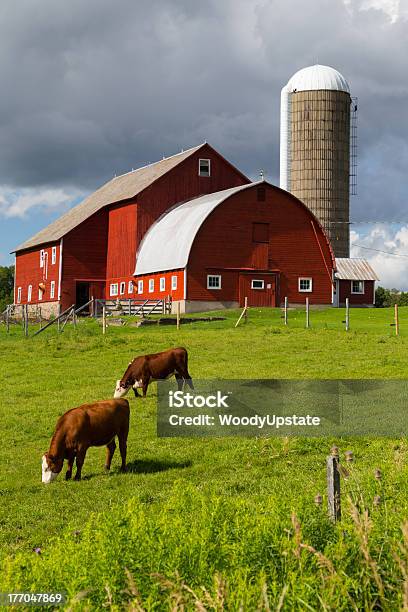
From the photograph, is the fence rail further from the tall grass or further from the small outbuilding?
the tall grass

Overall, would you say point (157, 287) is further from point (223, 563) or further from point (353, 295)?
point (223, 563)

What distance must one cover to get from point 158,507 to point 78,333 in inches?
979

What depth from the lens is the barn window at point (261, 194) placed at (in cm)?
5052

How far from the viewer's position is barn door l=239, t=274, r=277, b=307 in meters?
49.7

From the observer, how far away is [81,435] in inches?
487

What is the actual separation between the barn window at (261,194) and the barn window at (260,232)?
1.57m

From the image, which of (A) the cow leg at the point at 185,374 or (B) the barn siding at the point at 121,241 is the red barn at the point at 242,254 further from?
(A) the cow leg at the point at 185,374

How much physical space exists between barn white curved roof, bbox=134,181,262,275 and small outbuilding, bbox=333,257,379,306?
12336 millimetres

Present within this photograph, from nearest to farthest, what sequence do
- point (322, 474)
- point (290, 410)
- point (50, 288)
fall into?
point (322, 474)
point (290, 410)
point (50, 288)

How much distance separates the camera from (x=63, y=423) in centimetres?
1246

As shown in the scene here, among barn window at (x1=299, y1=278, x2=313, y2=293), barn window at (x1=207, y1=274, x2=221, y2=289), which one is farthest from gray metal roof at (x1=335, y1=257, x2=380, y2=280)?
barn window at (x1=207, y1=274, x2=221, y2=289)

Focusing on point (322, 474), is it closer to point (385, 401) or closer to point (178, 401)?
point (385, 401)

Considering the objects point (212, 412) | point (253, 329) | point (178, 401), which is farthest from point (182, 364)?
point (253, 329)

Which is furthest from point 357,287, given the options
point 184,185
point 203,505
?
point 203,505
